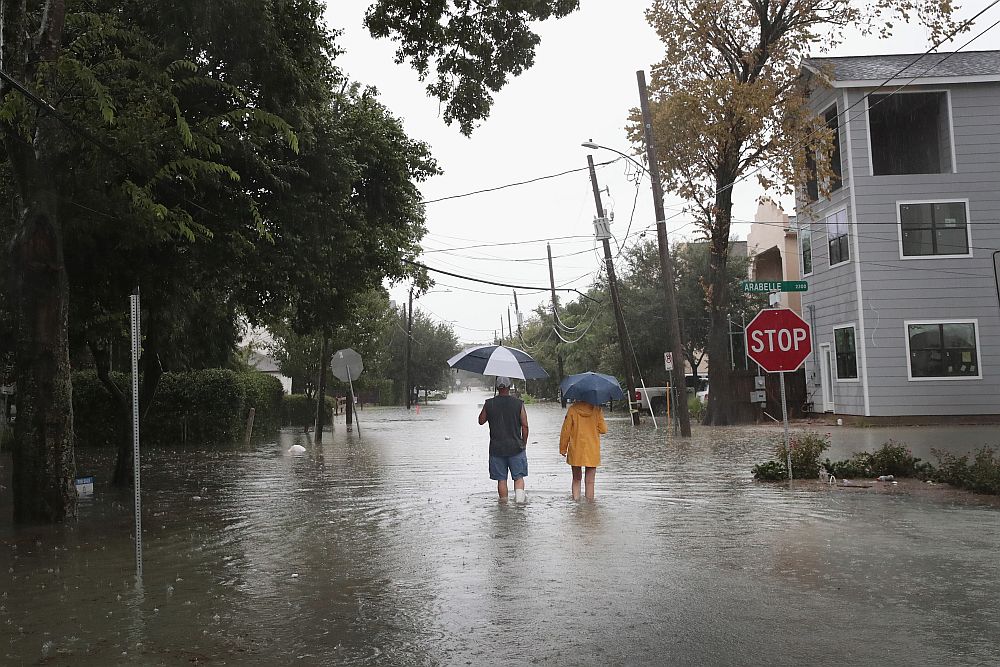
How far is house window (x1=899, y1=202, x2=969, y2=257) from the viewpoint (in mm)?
28692

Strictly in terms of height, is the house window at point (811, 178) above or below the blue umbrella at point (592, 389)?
above

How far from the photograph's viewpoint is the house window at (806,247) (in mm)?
33469

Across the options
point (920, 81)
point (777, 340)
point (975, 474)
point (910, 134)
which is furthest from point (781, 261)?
point (975, 474)

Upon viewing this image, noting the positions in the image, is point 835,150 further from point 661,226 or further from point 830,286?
point 661,226

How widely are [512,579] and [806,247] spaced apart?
1137 inches

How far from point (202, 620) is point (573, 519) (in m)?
5.47

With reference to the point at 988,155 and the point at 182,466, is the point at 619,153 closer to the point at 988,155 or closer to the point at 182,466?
the point at 988,155

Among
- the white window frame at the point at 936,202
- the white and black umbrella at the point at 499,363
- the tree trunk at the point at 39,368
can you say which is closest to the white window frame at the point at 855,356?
the white window frame at the point at 936,202

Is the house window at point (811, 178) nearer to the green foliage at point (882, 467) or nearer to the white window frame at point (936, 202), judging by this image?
the white window frame at point (936, 202)

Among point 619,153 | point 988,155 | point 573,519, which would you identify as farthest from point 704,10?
point 573,519

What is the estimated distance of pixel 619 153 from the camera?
28875 mm

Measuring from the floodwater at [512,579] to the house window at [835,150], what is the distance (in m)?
18.7

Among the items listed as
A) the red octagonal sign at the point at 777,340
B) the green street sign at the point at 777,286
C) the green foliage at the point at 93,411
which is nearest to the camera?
the red octagonal sign at the point at 777,340

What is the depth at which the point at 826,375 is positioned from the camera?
104 ft
